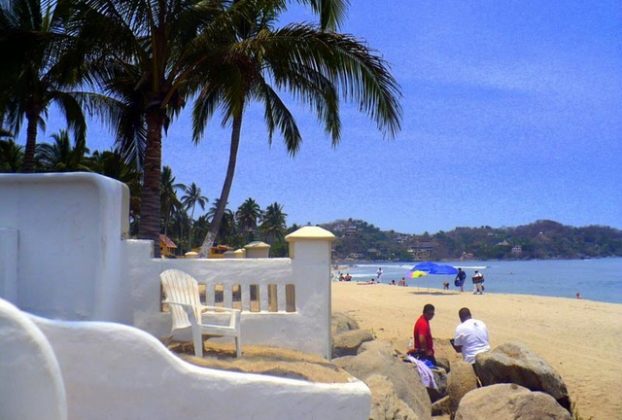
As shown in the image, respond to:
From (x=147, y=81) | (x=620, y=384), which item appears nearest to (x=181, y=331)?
(x=147, y=81)

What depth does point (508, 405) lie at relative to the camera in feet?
23.8

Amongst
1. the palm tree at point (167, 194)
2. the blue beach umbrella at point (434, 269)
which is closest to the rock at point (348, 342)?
the blue beach umbrella at point (434, 269)

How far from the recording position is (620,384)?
460 inches

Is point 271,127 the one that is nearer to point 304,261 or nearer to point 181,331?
point 304,261

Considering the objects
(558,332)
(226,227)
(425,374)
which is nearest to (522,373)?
(425,374)

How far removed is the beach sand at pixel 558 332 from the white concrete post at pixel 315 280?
4.65 meters

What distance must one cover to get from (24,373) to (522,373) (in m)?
6.61

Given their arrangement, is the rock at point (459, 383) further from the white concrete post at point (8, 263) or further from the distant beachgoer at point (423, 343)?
the white concrete post at point (8, 263)

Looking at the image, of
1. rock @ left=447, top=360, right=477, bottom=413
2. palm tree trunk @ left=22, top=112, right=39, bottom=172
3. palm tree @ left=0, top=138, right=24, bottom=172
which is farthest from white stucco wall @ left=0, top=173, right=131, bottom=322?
palm tree @ left=0, top=138, right=24, bottom=172

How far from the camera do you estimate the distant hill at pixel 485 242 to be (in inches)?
6166

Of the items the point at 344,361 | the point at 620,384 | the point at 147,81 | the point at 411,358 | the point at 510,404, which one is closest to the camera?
the point at 510,404

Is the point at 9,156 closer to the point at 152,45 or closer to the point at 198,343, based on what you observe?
the point at 152,45

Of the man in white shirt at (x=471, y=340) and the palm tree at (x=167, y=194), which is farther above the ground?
the palm tree at (x=167, y=194)

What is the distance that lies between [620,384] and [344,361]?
644 centimetres
